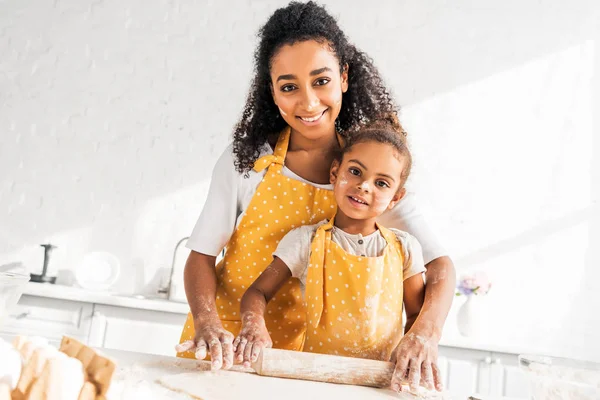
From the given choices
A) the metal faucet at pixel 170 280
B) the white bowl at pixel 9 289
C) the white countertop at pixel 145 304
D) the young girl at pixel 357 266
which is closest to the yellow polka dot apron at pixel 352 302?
the young girl at pixel 357 266

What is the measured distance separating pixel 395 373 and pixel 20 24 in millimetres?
3043

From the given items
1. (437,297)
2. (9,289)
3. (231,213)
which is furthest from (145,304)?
(9,289)

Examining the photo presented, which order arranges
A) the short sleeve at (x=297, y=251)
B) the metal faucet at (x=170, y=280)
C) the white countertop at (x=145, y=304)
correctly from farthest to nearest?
the metal faucet at (x=170, y=280), the white countertop at (x=145, y=304), the short sleeve at (x=297, y=251)

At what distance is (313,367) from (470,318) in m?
1.97

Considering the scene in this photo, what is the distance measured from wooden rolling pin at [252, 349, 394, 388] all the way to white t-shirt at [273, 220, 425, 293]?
307mm

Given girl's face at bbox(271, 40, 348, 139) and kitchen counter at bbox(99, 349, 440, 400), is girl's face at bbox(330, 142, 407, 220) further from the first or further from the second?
kitchen counter at bbox(99, 349, 440, 400)

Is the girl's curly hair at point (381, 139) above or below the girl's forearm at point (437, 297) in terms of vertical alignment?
above

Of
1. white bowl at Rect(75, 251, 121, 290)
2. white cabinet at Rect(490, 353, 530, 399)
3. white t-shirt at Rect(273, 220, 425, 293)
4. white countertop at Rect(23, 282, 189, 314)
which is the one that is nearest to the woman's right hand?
white t-shirt at Rect(273, 220, 425, 293)

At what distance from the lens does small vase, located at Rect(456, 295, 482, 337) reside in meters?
2.75

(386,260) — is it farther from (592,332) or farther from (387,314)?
(592,332)

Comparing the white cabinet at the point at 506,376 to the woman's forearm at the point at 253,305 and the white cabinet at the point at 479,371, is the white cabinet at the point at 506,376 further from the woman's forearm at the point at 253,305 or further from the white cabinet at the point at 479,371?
the woman's forearm at the point at 253,305

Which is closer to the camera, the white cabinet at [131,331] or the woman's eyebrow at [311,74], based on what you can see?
the woman's eyebrow at [311,74]

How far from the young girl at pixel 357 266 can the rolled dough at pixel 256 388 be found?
163 millimetres

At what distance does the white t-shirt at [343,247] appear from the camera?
1252 millimetres
